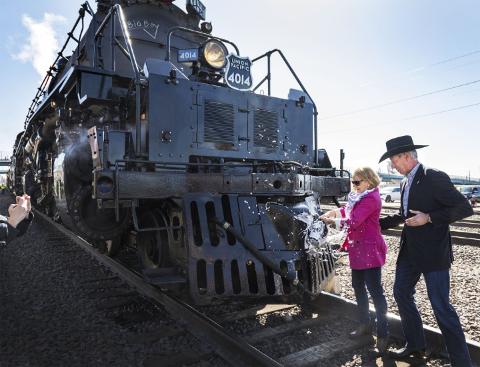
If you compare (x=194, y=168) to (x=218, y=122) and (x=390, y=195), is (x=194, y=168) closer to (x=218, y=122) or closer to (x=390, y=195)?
(x=218, y=122)

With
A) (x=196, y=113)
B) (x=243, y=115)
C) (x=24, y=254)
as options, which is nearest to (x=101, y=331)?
(x=196, y=113)

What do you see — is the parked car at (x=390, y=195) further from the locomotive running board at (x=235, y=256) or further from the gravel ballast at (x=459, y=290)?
the locomotive running board at (x=235, y=256)

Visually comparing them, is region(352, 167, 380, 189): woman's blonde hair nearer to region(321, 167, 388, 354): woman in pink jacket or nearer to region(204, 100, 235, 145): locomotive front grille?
region(321, 167, 388, 354): woman in pink jacket

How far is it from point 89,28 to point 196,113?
2.88 meters

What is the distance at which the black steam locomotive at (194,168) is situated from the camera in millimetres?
3484

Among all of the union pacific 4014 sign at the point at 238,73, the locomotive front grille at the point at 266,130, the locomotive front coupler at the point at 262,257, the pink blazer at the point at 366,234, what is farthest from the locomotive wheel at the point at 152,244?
the pink blazer at the point at 366,234

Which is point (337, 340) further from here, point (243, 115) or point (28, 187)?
point (28, 187)

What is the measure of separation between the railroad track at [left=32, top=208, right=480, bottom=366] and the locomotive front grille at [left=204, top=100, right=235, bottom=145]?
1.84m

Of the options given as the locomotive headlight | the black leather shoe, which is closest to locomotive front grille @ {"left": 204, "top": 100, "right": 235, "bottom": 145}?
the locomotive headlight

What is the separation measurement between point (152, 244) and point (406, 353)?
2.87 m

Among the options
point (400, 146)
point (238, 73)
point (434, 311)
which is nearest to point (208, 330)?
point (434, 311)

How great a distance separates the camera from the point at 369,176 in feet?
10.6

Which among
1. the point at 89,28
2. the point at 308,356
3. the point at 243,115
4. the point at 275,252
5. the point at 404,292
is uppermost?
the point at 89,28

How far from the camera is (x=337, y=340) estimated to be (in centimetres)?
319
